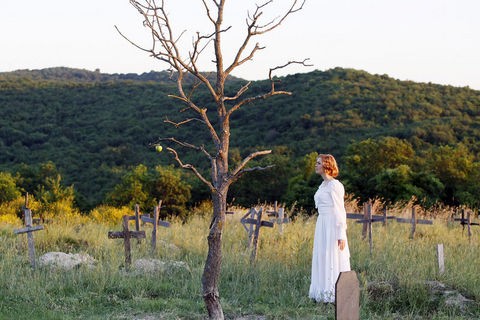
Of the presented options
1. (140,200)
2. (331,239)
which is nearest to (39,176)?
(140,200)

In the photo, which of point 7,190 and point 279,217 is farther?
point 7,190

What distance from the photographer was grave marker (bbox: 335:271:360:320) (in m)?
3.99

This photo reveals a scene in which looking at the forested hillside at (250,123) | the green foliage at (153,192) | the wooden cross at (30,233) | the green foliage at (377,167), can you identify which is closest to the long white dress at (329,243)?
the wooden cross at (30,233)

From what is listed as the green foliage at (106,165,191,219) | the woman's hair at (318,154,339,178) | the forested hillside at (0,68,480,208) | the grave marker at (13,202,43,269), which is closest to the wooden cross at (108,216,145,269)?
the grave marker at (13,202,43,269)

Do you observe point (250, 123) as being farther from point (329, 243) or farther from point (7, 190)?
point (329, 243)

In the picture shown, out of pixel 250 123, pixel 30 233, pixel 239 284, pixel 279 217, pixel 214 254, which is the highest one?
pixel 250 123

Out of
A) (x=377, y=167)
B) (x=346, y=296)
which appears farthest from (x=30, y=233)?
(x=377, y=167)

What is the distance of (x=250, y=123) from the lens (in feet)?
141

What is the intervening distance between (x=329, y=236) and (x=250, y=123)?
34156 mm

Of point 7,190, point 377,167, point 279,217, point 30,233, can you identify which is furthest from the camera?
point 377,167

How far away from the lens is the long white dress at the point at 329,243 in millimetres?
8820

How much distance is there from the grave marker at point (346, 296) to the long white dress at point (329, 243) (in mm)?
4712

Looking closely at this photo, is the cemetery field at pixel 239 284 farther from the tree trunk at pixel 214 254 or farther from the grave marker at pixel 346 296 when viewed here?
the grave marker at pixel 346 296

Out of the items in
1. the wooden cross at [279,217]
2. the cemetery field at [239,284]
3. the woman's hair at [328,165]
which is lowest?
the cemetery field at [239,284]
